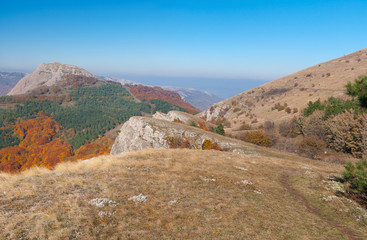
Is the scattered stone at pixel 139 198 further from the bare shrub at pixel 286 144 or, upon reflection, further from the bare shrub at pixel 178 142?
the bare shrub at pixel 286 144

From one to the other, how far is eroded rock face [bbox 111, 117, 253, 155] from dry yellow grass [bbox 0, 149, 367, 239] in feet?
85.4

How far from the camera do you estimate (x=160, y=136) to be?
166ft

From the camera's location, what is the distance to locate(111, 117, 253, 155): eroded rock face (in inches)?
1907

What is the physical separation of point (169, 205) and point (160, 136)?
3821 cm

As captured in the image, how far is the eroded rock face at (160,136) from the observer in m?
48.4

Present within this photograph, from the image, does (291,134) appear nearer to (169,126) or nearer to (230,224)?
(169,126)

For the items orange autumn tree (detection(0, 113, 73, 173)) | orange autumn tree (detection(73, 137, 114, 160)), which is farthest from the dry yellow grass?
orange autumn tree (detection(0, 113, 73, 173))

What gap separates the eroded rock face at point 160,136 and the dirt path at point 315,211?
907 inches

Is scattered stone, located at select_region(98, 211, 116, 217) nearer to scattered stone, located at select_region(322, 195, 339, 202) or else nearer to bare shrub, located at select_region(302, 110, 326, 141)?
scattered stone, located at select_region(322, 195, 339, 202)

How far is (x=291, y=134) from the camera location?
60.9 meters

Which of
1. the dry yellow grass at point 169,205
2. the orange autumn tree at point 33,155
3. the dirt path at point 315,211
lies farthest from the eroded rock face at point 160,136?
the orange autumn tree at point 33,155

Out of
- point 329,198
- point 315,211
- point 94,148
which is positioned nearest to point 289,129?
point 329,198

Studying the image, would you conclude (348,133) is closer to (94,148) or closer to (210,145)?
(210,145)

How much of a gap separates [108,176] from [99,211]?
690 cm
